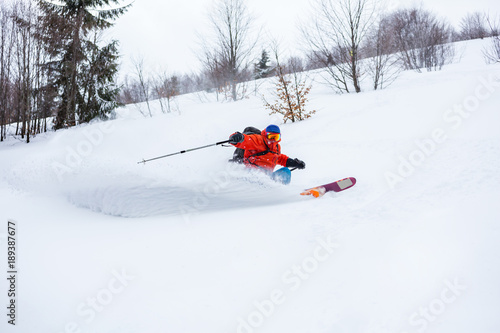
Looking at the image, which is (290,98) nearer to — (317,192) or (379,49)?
(379,49)

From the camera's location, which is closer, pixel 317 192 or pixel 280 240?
pixel 280 240

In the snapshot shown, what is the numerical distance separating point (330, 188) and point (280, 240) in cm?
182

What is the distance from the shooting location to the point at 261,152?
525 cm

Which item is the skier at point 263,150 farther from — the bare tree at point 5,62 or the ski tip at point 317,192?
the bare tree at point 5,62

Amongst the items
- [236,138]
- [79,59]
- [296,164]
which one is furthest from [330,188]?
[79,59]

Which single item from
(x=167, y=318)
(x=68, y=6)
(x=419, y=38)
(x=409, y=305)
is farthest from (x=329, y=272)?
(x=419, y=38)

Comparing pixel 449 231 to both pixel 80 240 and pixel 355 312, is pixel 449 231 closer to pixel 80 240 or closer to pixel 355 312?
pixel 355 312

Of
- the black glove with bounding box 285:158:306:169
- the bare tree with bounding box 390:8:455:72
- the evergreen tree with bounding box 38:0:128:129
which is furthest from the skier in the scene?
the bare tree with bounding box 390:8:455:72

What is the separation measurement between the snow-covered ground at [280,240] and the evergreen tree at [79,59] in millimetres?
8853

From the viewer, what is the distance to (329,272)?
7.73ft

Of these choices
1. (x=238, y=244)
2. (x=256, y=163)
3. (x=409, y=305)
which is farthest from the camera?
(x=256, y=163)

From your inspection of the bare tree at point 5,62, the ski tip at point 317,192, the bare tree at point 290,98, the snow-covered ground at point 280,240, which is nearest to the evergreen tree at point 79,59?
the bare tree at point 5,62

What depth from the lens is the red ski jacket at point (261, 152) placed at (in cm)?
518

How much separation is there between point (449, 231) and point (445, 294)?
957 mm
